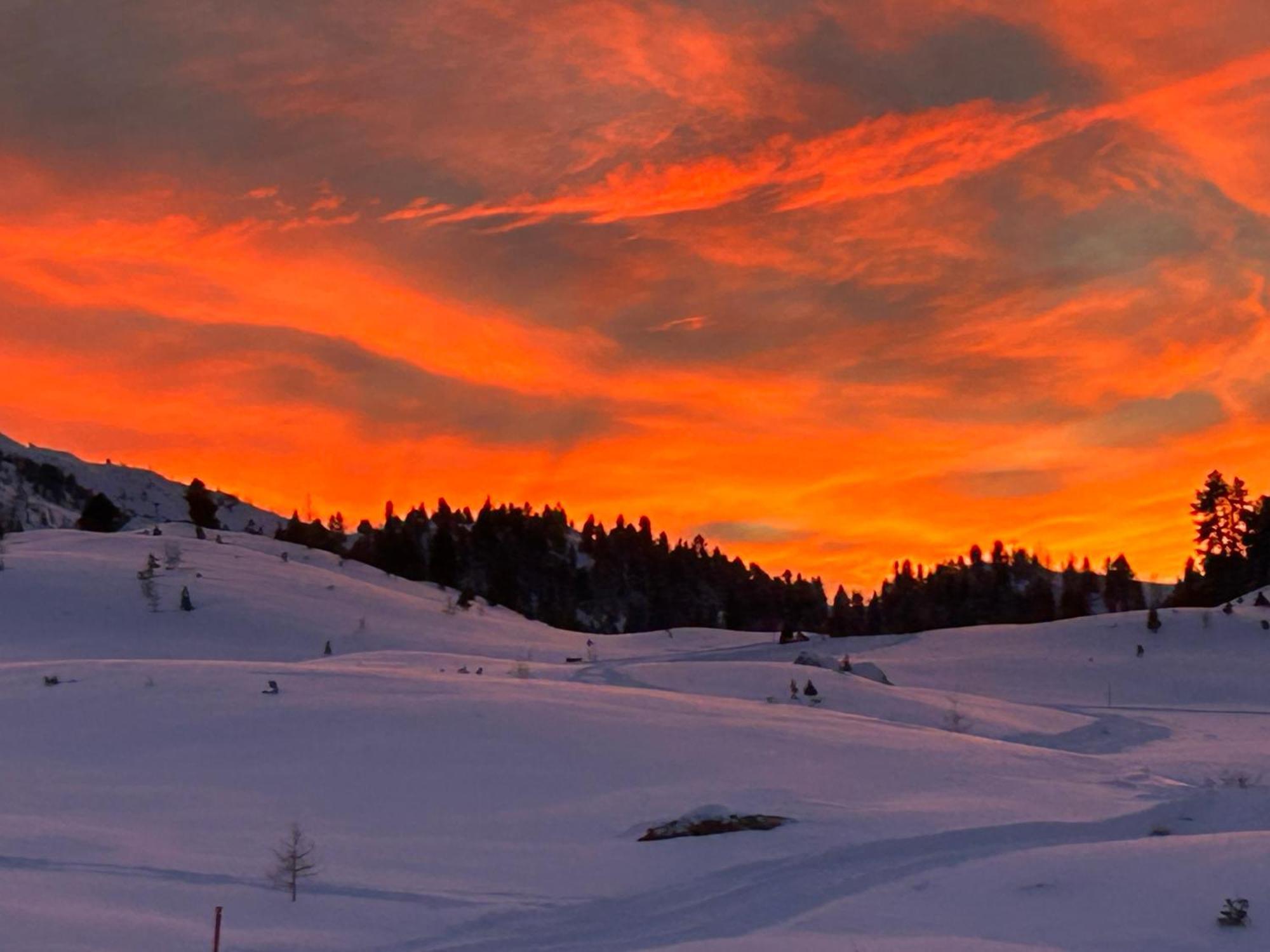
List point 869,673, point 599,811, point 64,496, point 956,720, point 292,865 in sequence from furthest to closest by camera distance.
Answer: point 64,496
point 869,673
point 956,720
point 599,811
point 292,865

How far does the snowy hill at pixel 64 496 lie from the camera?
140m

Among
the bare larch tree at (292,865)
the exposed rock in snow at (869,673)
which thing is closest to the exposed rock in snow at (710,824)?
the bare larch tree at (292,865)

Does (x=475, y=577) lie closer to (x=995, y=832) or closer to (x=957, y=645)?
(x=957, y=645)

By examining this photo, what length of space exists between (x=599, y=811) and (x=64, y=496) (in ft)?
565

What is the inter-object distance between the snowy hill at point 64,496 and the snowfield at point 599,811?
99012 millimetres

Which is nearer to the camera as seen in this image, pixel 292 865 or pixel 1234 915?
pixel 1234 915

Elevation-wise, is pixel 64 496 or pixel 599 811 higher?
pixel 64 496

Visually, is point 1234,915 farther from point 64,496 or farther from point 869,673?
point 64,496

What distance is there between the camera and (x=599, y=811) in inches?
540

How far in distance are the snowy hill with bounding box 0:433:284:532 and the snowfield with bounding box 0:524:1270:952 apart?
325ft

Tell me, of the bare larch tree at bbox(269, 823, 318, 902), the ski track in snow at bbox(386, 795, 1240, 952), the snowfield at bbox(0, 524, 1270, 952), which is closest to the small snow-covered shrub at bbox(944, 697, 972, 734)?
Answer: the snowfield at bbox(0, 524, 1270, 952)

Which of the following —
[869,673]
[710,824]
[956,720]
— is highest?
[869,673]

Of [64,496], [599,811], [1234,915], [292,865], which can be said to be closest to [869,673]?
[599,811]

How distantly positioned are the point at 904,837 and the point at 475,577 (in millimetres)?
86108
